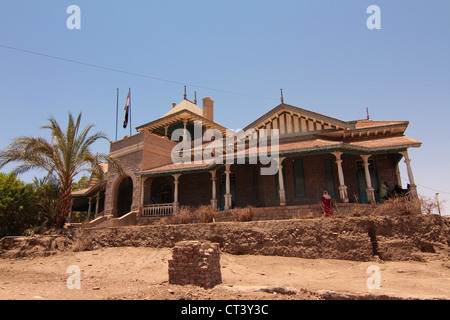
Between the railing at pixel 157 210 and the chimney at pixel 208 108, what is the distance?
1123cm

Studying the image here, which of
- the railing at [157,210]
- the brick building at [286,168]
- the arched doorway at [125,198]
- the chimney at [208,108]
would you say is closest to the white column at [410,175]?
the brick building at [286,168]

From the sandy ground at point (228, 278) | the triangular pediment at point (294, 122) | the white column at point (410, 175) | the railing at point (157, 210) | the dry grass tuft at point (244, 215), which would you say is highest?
the triangular pediment at point (294, 122)

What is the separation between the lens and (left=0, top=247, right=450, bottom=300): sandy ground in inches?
263

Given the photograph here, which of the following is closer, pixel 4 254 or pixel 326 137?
pixel 4 254

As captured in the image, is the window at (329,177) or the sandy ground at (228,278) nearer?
the sandy ground at (228,278)

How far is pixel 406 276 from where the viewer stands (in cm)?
835

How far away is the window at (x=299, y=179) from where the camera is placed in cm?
1631

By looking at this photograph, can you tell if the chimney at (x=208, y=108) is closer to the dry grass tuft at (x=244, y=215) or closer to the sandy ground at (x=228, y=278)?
the dry grass tuft at (x=244, y=215)

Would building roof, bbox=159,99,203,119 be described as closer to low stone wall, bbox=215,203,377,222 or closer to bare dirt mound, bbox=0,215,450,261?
low stone wall, bbox=215,203,377,222

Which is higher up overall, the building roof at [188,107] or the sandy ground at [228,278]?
the building roof at [188,107]

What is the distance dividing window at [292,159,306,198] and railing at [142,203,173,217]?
7.46m
